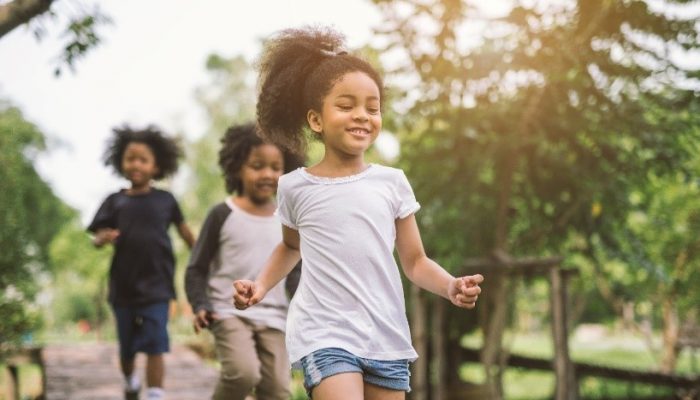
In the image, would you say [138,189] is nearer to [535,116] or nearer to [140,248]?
[140,248]

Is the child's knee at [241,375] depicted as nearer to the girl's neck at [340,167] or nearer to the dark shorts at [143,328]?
the dark shorts at [143,328]

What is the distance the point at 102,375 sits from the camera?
26.0ft

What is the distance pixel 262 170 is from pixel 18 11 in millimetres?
1772

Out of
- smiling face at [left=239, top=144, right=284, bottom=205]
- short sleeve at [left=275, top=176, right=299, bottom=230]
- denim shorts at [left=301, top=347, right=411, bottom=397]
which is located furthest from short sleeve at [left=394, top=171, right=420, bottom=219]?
smiling face at [left=239, top=144, right=284, bottom=205]

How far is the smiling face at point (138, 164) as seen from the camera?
512cm

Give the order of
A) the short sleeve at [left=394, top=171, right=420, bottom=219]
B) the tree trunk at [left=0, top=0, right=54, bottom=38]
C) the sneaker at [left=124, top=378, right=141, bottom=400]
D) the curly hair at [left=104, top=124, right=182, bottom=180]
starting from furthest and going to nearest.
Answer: the curly hair at [left=104, top=124, right=182, bottom=180] → the sneaker at [left=124, top=378, right=141, bottom=400] → the tree trunk at [left=0, top=0, right=54, bottom=38] → the short sleeve at [left=394, top=171, right=420, bottom=219]

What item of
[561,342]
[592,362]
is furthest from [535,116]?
[592,362]

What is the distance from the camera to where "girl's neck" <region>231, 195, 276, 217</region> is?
398 centimetres

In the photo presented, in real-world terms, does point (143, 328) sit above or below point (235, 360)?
above

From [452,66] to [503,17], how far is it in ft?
2.11

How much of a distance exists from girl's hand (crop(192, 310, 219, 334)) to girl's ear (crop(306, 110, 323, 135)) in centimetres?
141

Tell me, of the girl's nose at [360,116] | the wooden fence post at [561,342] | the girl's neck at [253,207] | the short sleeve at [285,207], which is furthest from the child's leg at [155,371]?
the wooden fence post at [561,342]

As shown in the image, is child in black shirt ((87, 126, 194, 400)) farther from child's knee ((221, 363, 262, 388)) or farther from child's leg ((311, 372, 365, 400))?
child's leg ((311, 372, 365, 400))

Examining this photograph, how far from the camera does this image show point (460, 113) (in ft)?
22.9
